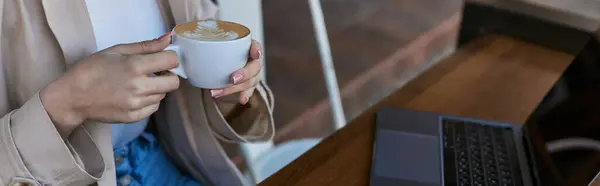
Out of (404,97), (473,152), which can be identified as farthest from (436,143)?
(404,97)

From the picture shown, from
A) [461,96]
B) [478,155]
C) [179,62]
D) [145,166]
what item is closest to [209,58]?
[179,62]

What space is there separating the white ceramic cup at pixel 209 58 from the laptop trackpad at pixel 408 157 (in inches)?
11.1

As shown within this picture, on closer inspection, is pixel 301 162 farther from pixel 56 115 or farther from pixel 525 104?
pixel 525 104

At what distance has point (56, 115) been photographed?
674 mm

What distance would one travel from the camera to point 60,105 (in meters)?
0.66

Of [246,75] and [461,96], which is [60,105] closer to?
[246,75]

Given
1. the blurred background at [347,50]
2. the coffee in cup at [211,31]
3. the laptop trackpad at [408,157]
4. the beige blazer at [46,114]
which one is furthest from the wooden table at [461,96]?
the blurred background at [347,50]

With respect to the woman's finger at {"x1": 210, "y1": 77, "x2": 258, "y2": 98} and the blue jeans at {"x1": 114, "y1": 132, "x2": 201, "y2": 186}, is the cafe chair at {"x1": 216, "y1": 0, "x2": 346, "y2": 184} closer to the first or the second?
the blue jeans at {"x1": 114, "y1": 132, "x2": 201, "y2": 186}

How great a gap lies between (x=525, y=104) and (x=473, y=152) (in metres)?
0.25

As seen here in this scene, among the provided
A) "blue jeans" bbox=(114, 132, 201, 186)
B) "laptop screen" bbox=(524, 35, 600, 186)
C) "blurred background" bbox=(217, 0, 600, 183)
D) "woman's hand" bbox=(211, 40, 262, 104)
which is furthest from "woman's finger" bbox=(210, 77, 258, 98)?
"blurred background" bbox=(217, 0, 600, 183)

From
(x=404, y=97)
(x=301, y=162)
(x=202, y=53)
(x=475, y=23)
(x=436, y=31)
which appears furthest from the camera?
(x=436, y=31)

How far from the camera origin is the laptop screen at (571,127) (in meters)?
0.79

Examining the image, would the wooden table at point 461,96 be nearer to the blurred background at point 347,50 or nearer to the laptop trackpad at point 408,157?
the laptop trackpad at point 408,157

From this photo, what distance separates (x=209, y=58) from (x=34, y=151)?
0.23m
